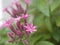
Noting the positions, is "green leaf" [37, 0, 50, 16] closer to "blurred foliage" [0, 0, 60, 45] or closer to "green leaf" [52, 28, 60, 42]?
"blurred foliage" [0, 0, 60, 45]

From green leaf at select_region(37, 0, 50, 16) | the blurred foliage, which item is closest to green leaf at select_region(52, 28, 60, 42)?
the blurred foliage

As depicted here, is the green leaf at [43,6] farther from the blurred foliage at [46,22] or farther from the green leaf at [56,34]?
the green leaf at [56,34]

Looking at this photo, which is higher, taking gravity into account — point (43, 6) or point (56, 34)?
point (43, 6)

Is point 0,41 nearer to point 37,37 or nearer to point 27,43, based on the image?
point 37,37

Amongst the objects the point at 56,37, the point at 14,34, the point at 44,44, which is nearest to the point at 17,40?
the point at 14,34

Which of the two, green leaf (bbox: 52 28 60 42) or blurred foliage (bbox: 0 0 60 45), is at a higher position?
blurred foliage (bbox: 0 0 60 45)

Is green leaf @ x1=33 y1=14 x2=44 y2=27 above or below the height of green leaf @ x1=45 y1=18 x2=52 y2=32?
above

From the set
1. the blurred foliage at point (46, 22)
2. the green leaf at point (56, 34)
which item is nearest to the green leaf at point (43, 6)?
the blurred foliage at point (46, 22)

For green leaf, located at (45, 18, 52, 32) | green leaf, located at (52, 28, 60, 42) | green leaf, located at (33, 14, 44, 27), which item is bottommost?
green leaf, located at (52, 28, 60, 42)
